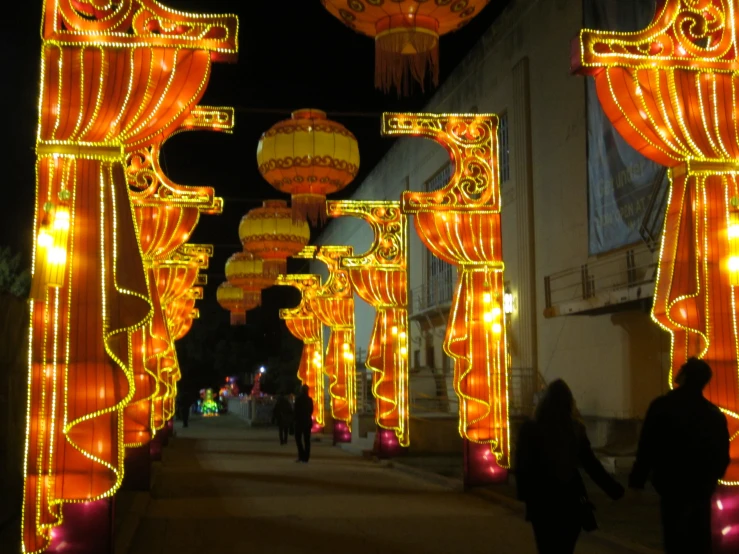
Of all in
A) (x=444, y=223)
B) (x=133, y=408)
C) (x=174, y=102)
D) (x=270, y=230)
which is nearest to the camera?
(x=174, y=102)

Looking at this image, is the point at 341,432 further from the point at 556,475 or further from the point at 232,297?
the point at 556,475

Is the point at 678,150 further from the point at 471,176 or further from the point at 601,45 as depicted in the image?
the point at 471,176

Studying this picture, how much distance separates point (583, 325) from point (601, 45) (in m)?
11.4

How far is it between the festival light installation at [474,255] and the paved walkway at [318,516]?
123cm

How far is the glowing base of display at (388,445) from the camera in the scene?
2133 centimetres

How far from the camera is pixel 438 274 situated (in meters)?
30.0

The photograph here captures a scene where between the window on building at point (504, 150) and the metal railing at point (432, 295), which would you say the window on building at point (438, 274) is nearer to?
the metal railing at point (432, 295)

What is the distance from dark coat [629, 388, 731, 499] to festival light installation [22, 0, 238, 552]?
364 centimetres

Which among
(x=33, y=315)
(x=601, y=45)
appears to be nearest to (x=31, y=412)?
(x=33, y=315)

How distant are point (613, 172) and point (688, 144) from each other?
8940 millimetres

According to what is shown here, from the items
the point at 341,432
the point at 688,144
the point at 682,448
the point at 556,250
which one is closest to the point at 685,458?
the point at 682,448

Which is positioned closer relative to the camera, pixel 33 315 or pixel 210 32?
pixel 33 315

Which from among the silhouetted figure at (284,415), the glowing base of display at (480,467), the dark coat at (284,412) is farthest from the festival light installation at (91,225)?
the dark coat at (284,412)

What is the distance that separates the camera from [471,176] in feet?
44.1
